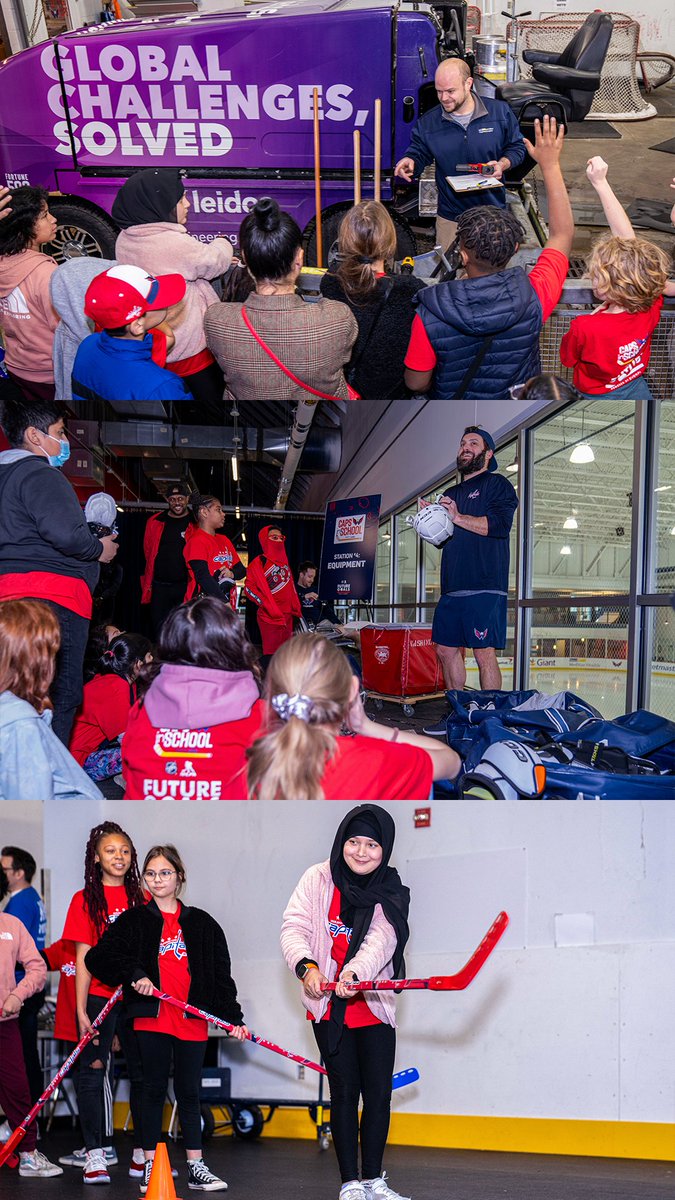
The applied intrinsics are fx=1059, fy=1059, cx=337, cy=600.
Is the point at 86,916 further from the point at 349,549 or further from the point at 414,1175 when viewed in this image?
the point at 349,549

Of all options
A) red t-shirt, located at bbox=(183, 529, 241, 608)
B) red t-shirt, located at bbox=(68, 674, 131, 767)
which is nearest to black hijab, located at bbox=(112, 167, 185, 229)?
red t-shirt, located at bbox=(183, 529, 241, 608)

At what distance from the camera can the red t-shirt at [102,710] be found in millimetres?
2869

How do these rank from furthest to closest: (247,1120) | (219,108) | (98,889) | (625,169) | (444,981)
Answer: (625,169) → (219,108) → (247,1120) → (98,889) → (444,981)

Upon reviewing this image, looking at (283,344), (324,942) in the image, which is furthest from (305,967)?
(283,344)

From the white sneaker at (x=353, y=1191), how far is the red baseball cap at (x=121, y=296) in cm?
237

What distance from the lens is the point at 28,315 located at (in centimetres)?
→ 324

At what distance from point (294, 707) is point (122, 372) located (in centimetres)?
108

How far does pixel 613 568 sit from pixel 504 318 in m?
0.77

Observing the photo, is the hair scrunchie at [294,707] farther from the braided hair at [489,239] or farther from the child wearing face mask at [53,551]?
the braided hair at [489,239]

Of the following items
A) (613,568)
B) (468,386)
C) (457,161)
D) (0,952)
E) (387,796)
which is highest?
(457,161)

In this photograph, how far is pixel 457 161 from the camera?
4516 mm

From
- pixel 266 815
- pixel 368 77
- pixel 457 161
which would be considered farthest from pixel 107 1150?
pixel 368 77

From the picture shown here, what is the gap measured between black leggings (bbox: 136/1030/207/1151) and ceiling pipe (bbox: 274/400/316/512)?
1.75 m

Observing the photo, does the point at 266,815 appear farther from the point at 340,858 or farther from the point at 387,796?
the point at 387,796
